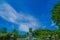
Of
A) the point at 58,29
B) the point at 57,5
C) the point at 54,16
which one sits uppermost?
the point at 57,5

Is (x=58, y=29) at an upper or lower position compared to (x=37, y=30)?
lower

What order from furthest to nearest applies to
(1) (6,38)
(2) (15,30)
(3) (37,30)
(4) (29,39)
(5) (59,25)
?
(3) (37,30) → (2) (15,30) → (5) (59,25) → (1) (6,38) → (4) (29,39)

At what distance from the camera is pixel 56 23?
26.8 m

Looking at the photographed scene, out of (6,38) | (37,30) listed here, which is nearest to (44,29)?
(37,30)

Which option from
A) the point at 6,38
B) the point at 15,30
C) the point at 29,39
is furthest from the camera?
the point at 15,30

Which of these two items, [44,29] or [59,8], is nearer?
[59,8]

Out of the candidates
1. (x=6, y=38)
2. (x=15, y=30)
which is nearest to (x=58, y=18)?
(x=15, y=30)

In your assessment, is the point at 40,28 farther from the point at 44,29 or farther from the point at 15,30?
the point at 15,30

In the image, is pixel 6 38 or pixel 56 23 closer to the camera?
pixel 6 38

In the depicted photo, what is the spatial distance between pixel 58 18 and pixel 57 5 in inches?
89.0

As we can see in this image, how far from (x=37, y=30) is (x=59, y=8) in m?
7.42

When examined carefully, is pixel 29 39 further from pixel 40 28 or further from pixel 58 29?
pixel 40 28

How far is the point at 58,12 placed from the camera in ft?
87.9

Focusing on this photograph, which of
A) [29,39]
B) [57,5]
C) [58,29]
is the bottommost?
[29,39]
